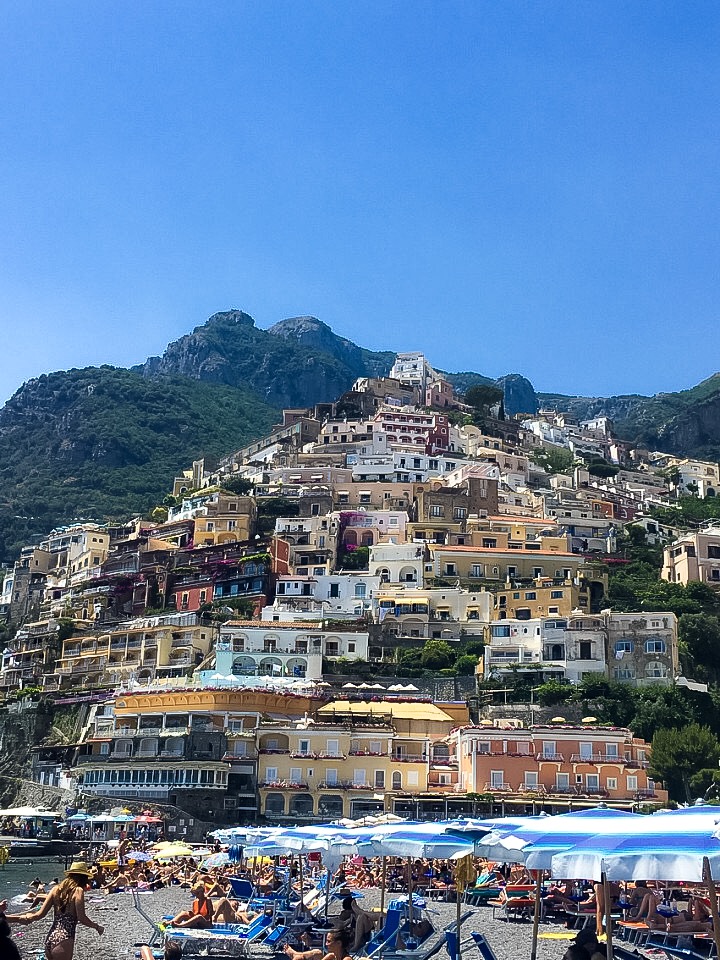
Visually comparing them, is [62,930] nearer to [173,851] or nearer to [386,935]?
[386,935]

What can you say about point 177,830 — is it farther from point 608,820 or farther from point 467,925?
point 608,820

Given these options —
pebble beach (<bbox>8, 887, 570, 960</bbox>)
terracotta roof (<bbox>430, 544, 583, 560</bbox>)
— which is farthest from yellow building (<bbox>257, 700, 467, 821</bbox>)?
terracotta roof (<bbox>430, 544, 583, 560</bbox>)

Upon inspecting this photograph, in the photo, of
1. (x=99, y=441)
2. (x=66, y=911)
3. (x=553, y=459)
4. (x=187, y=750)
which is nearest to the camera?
(x=66, y=911)

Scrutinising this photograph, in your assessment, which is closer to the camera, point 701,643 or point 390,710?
point 390,710

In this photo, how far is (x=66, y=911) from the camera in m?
11.8

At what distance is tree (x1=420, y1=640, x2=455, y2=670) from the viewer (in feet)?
206

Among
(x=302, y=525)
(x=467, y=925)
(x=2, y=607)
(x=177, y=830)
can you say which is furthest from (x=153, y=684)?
(x=2, y=607)

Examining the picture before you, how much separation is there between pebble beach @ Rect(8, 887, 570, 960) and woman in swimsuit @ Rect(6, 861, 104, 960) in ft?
26.7

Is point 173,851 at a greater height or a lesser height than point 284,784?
lesser

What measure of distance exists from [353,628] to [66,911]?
54359 millimetres

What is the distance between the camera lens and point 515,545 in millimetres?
76875

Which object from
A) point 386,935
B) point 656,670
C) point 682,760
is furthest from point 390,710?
point 386,935

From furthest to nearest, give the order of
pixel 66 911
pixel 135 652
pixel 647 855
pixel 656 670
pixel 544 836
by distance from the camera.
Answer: pixel 135 652 < pixel 656 670 < pixel 544 836 < pixel 66 911 < pixel 647 855

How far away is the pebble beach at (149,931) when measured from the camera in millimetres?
20172
